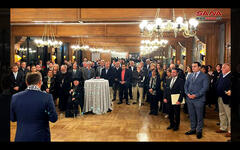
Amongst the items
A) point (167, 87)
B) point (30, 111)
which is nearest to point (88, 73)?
point (167, 87)

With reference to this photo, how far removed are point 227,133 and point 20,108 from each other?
14.9 ft

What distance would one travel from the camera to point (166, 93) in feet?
19.9

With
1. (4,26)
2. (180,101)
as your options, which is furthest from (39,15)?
(4,26)

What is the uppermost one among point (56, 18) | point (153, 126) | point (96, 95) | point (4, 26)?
point (56, 18)

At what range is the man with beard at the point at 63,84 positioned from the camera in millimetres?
7594

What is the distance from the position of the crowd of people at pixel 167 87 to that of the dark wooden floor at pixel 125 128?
0.26m

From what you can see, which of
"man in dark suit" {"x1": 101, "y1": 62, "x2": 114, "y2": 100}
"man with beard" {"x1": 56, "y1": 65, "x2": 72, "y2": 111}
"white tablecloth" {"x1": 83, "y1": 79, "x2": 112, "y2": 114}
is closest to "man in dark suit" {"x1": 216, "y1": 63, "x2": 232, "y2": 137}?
"white tablecloth" {"x1": 83, "y1": 79, "x2": 112, "y2": 114}

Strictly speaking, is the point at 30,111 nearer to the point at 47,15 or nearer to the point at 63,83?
the point at 63,83

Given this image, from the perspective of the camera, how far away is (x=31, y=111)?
2.57m

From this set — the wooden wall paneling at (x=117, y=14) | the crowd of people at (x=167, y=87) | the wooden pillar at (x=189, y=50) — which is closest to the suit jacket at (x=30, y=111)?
the crowd of people at (x=167, y=87)

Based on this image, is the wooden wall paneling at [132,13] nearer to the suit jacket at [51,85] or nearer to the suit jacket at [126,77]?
the suit jacket at [51,85]

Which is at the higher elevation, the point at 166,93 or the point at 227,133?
the point at 166,93

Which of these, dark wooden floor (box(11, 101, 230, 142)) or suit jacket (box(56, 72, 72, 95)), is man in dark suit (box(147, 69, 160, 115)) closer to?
dark wooden floor (box(11, 101, 230, 142))
